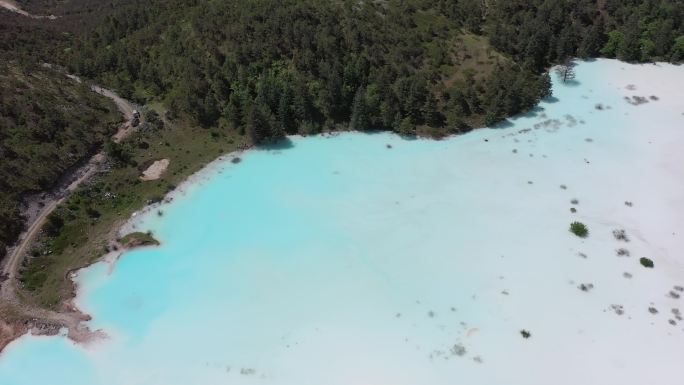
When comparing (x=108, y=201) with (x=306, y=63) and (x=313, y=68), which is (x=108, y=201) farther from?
(x=313, y=68)

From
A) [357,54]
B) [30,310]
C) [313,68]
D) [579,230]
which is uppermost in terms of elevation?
[357,54]

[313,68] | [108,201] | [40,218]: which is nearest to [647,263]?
[313,68]

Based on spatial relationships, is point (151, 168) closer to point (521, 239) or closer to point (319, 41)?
point (319, 41)

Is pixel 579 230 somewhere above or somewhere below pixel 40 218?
above

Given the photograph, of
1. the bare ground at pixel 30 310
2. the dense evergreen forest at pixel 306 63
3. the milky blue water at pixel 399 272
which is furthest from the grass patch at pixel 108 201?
the dense evergreen forest at pixel 306 63

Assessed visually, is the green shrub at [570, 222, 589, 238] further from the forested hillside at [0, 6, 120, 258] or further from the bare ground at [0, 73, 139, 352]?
the forested hillside at [0, 6, 120, 258]

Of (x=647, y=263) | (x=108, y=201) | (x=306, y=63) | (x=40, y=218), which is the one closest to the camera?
(x=647, y=263)

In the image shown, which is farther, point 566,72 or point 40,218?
point 566,72

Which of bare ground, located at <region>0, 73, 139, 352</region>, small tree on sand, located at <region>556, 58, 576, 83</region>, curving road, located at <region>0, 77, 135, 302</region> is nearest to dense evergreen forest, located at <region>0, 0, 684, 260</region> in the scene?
curving road, located at <region>0, 77, 135, 302</region>
